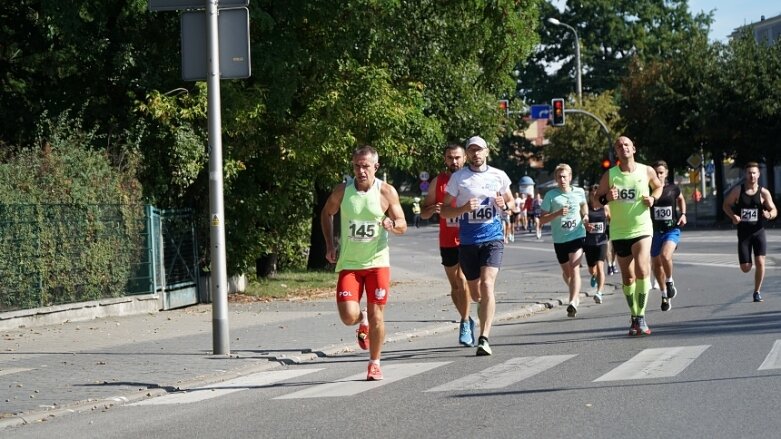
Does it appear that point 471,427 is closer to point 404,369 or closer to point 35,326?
point 404,369

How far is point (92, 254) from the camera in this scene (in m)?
18.2

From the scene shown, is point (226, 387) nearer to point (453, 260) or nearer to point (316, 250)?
point (453, 260)

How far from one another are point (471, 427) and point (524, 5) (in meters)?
16.8

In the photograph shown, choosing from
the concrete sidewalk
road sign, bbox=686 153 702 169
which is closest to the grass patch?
the concrete sidewalk

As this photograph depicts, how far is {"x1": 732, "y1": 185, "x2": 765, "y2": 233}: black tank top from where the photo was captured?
17.3m

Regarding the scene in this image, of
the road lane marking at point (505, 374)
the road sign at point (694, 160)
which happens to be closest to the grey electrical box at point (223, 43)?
the road lane marking at point (505, 374)

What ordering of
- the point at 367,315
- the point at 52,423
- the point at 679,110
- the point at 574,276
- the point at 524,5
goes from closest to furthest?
the point at 52,423 < the point at 367,315 < the point at 574,276 < the point at 524,5 < the point at 679,110

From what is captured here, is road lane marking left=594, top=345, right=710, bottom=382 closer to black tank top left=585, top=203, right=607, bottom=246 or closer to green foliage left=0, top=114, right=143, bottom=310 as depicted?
black tank top left=585, top=203, right=607, bottom=246

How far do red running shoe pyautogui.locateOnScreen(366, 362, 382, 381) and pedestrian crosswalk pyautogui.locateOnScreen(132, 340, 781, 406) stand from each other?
5 cm

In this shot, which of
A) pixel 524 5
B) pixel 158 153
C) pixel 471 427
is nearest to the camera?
pixel 471 427

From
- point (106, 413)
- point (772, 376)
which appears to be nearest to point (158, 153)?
point (106, 413)

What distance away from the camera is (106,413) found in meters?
9.64

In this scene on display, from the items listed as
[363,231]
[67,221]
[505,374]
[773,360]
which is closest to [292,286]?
[67,221]

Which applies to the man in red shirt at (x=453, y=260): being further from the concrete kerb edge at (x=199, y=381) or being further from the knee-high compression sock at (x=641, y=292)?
the knee-high compression sock at (x=641, y=292)
